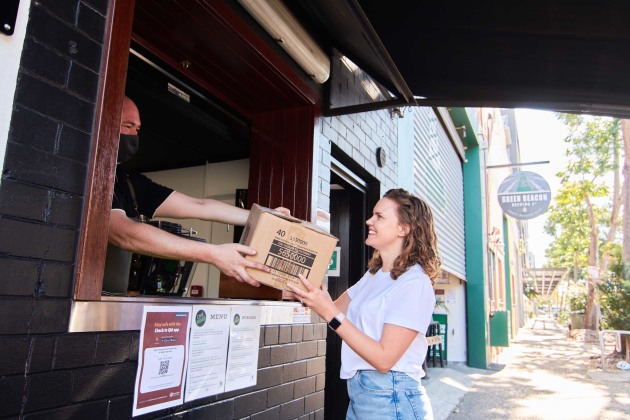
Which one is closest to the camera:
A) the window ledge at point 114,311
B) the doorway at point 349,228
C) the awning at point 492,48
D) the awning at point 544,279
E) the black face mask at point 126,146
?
the window ledge at point 114,311

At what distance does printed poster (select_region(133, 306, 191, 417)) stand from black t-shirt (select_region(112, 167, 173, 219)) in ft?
2.11

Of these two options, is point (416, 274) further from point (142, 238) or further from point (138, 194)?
point (138, 194)

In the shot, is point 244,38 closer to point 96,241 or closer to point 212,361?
point 96,241

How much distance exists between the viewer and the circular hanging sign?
37.3 feet

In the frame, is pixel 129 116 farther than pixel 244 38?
No

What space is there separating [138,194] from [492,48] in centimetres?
268

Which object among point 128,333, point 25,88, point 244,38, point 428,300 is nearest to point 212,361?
point 128,333

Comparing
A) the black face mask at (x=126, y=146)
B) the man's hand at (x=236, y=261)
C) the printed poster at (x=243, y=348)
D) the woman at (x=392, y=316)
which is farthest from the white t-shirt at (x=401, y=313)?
the black face mask at (x=126, y=146)

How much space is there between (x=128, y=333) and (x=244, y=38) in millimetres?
1692

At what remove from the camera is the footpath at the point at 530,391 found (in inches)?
252

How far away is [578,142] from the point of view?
18.2 m

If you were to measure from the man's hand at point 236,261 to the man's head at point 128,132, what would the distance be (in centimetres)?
80

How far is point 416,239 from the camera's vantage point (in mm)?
2234

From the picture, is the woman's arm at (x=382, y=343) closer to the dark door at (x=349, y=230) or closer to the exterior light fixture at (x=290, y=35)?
the exterior light fixture at (x=290, y=35)
